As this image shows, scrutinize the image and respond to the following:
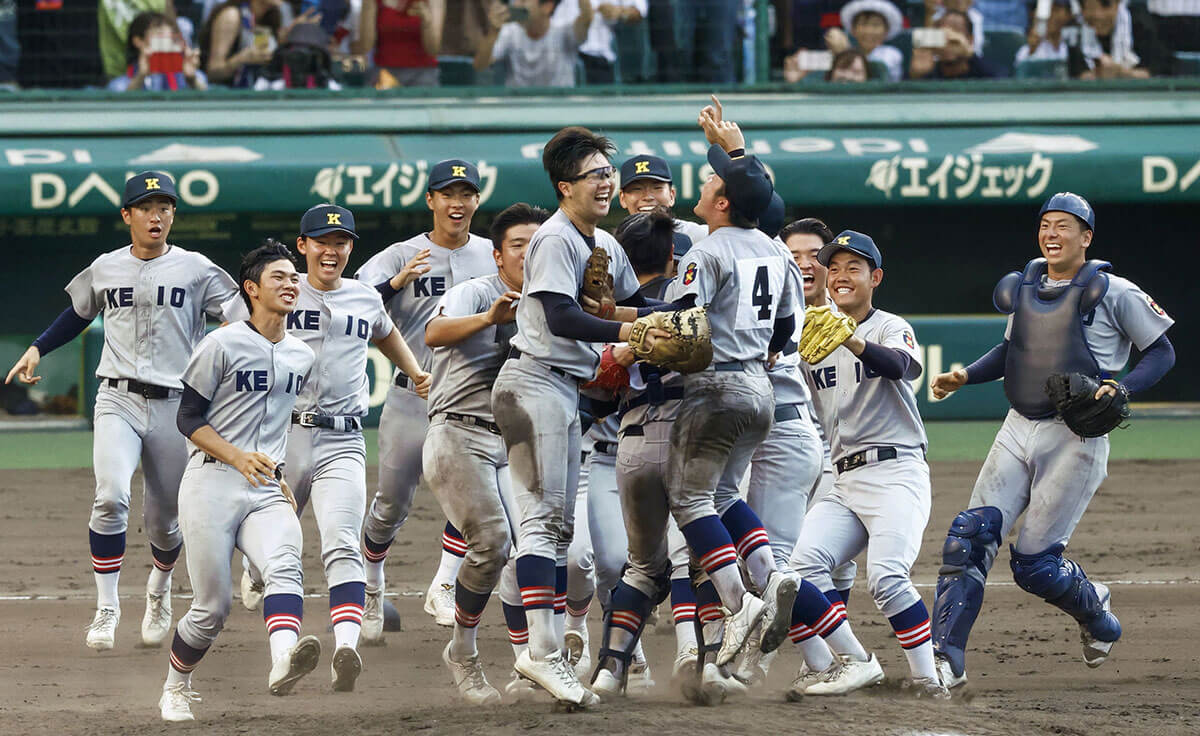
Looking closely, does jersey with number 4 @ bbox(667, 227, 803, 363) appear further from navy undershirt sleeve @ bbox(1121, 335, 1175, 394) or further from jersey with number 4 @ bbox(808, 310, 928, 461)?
navy undershirt sleeve @ bbox(1121, 335, 1175, 394)

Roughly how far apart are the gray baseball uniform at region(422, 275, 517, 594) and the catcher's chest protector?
206 cm

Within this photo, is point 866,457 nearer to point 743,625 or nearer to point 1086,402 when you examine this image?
point 1086,402

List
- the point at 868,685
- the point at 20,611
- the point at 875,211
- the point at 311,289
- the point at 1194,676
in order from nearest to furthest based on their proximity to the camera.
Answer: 1. the point at 868,685
2. the point at 1194,676
3. the point at 311,289
4. the point at 20,611
5. the point at 875,211

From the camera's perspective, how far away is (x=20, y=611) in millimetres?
7852

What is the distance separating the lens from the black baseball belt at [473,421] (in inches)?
243

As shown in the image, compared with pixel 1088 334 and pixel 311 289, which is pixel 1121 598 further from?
pixel 311 289

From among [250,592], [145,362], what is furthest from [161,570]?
[145,362]

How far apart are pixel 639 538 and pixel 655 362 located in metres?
0.88

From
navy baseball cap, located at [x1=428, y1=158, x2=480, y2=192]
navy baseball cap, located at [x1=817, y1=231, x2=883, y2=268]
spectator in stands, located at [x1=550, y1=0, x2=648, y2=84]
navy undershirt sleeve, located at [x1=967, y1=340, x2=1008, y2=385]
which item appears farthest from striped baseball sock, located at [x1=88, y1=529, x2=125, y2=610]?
spectator in stands, located at [x1=550, y1=0, x2=648, y2=84]

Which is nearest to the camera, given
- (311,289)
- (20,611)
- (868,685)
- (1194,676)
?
(868,685)

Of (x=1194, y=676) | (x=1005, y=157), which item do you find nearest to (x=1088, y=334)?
(x=1194, y=676)

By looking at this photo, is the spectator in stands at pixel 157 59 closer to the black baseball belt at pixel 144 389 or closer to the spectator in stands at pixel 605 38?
the spectator in stands at pixel 605 38

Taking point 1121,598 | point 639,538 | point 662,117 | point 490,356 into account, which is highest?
point 662,117

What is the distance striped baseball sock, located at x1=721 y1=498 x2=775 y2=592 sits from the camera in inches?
222
